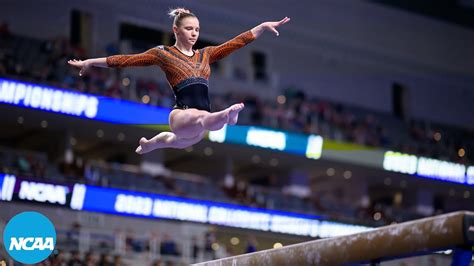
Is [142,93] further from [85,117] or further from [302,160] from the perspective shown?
[302,160]

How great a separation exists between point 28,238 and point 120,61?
11.9 feet

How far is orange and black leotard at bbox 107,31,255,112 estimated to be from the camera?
8.26m

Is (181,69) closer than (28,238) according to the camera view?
Yes

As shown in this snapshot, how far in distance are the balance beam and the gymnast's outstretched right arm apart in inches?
80.7

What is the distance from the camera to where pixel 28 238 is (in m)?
11.0

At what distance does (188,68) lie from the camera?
27.3 ft

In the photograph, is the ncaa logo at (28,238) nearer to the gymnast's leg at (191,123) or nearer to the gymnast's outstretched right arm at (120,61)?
the gymnast's leg at (191,123)

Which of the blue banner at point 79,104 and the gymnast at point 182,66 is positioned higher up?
the blue banner at point 79,104

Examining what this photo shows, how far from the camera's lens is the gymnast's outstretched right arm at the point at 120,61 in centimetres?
813

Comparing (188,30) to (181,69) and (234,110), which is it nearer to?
(181,69)

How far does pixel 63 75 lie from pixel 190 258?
5894mm

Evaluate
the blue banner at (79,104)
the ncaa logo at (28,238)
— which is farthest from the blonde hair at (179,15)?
the blue banner at (79,104)

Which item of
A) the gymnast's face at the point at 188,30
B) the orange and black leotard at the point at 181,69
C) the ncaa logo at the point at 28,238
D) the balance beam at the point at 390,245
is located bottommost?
the balance beam at the point at 390,245

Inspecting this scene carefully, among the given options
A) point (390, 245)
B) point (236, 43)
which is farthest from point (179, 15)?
point (390, 245)
